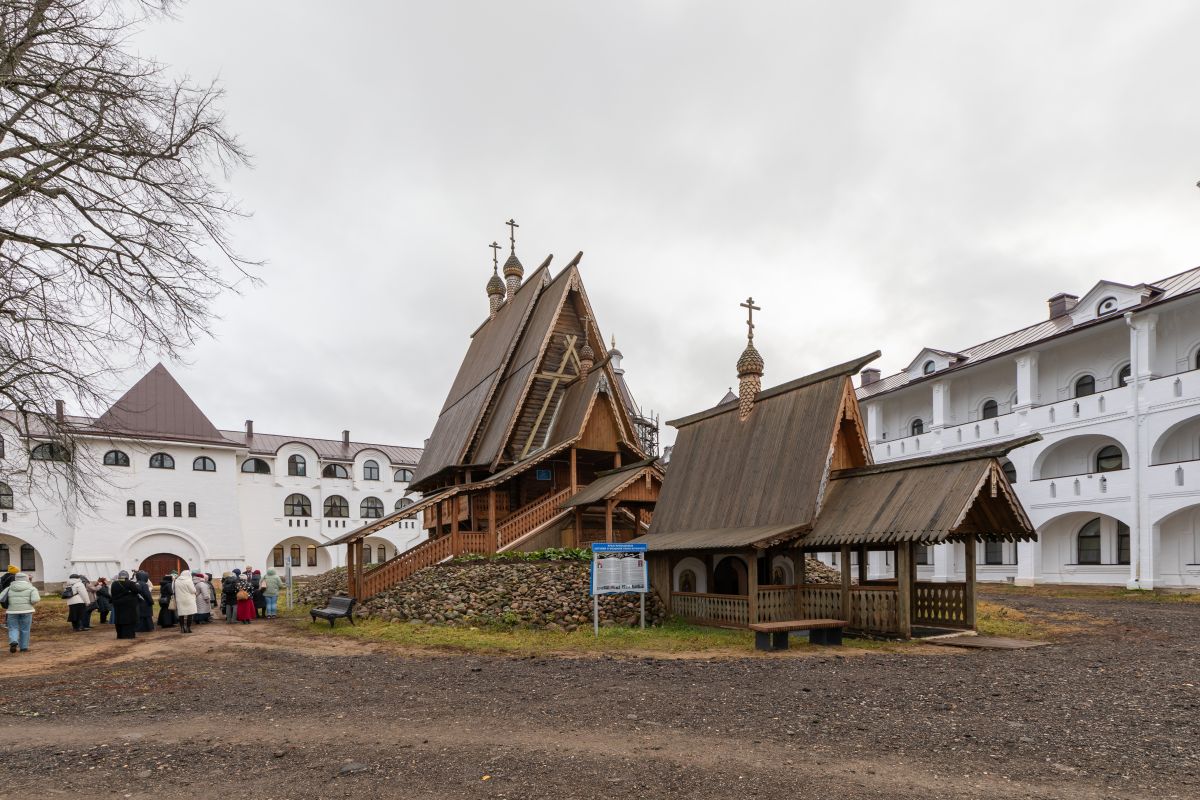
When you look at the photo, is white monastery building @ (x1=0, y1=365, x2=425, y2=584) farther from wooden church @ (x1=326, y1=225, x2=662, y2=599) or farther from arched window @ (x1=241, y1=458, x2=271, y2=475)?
wooden church @ (x1=326, y1=225, x2=662, y2=599)

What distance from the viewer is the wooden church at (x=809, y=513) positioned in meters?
13.0

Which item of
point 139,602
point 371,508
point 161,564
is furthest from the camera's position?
point 371,508

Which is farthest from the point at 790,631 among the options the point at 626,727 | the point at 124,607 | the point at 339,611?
the point at 124,607

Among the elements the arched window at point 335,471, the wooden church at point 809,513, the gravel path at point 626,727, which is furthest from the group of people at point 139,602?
the arched window at point 335,471

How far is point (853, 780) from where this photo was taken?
18.1 feet

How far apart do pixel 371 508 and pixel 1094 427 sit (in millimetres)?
43753

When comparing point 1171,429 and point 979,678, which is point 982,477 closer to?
point 979,678

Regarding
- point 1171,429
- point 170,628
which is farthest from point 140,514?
point 1171,429

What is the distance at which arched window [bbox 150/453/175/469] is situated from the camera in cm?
4220

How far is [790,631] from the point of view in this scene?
12867 millimetres

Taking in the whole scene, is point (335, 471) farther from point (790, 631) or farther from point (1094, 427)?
point (1094, 427)

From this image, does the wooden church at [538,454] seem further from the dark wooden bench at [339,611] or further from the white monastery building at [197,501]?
the white monastery building at [197,501]

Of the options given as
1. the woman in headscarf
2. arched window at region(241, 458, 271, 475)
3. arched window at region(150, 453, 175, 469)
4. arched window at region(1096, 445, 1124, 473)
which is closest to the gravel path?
the woman in headscarf

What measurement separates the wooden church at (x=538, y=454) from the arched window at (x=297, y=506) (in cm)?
2217
